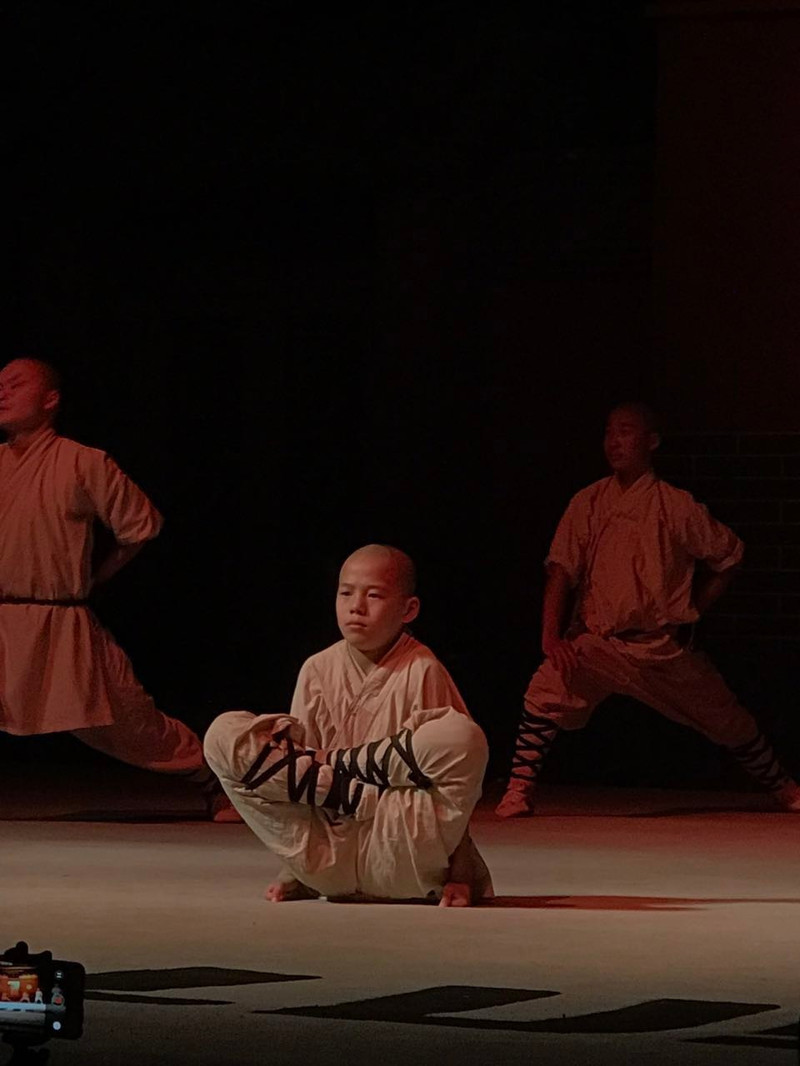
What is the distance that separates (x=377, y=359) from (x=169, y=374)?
64.5 inches

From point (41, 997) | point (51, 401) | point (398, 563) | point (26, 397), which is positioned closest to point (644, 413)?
point (51, 401)

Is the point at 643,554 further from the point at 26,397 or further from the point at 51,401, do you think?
the point at 26,397

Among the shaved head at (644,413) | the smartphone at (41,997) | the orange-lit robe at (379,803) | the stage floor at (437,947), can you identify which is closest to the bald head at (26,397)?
the stage floor at (437,947)

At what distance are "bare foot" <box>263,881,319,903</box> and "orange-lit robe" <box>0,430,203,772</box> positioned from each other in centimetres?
249

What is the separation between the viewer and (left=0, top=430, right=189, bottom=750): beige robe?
36.6 feet

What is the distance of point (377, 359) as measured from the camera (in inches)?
663

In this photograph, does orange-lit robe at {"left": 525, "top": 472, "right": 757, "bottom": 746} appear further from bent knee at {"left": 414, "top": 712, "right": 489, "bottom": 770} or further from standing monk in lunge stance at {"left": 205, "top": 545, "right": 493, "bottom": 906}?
bent knee at {"left": 414, "top": 712, "right": 489, "bottom": 770}

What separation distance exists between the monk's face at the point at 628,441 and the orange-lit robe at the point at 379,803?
11.3 ft

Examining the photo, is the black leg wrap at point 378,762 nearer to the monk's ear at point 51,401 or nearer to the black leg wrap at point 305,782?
the black leg wrap at point 305,782

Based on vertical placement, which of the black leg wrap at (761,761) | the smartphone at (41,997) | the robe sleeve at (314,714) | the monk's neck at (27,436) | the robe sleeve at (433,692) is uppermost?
the monk's neck at (27,436)

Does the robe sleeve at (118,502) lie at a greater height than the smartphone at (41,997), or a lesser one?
greater

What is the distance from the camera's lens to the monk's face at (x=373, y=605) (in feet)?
28.5

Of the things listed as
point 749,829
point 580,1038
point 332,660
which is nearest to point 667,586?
point 749,829

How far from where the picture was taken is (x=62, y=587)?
11250 mm
